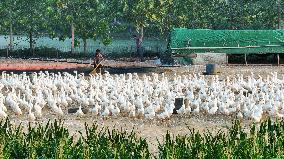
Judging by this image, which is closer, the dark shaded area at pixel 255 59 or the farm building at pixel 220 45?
the farm building at pixel 220 45

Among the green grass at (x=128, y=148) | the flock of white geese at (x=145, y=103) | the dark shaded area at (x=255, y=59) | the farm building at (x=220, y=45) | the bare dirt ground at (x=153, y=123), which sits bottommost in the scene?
the bare dirt ground at (x=153, y=123)

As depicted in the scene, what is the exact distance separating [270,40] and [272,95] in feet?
51.1

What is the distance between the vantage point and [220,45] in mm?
38062

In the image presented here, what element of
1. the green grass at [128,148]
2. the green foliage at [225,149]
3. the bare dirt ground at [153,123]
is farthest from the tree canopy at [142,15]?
the green foliage at [225,149]

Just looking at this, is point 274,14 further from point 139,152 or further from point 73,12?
point 139,152

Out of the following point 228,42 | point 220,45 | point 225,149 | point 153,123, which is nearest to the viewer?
point 225,149

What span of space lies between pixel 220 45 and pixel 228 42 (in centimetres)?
65

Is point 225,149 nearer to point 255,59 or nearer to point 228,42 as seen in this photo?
point 228,42

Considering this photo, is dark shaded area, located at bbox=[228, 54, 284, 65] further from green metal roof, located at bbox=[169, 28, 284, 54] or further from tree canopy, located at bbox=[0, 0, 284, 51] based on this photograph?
tree canopy, located at bbox=[0, 0, 284, 51]

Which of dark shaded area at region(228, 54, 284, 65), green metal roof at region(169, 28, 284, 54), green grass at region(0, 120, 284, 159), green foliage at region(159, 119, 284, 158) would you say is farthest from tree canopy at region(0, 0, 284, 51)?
green foliage at region(159, 119, 284, 158)

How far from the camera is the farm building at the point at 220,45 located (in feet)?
122

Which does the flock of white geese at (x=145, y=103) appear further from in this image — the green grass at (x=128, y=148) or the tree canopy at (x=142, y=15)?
the tree canopy at (x=142, y=15)

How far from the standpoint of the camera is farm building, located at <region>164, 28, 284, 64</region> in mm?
37250

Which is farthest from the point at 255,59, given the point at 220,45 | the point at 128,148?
the point at 128,148
